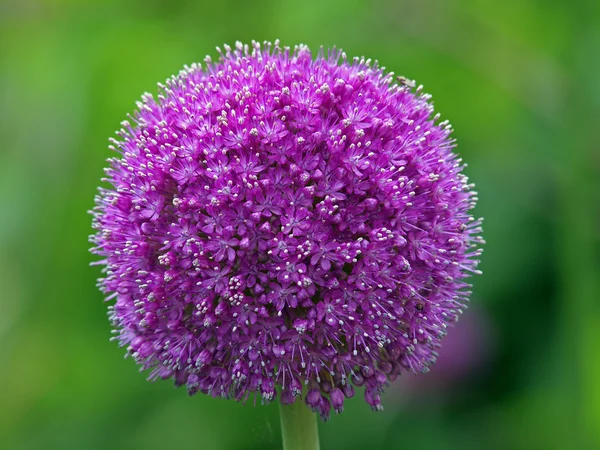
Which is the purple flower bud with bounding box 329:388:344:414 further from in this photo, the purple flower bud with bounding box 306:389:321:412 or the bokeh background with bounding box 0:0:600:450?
the bokeh background with bounding box 0:0:600:450

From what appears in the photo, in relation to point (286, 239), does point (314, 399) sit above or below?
below

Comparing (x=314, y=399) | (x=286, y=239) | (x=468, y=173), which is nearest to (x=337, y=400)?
(x=314, y=399)

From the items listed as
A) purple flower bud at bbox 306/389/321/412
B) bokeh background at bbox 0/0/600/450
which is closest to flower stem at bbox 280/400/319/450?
purple flower bud at bbox 306/389/321/412

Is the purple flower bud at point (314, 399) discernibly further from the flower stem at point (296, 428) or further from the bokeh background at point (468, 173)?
the bokeh background at point (468, 173)

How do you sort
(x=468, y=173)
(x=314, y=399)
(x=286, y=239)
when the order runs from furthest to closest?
(x=468, y=173) → (x=314, y=399) → (x=286, y=239)

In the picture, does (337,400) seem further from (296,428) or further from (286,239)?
(286,239)

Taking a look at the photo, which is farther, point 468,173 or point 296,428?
point 468,173
